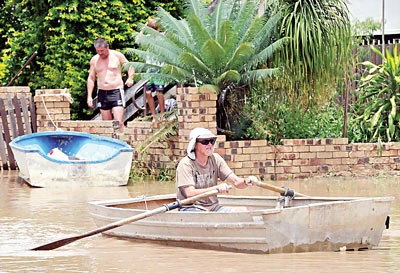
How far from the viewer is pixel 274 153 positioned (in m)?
16.7

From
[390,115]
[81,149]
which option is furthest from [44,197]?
[390,115]

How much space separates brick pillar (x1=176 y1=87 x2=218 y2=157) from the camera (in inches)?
641

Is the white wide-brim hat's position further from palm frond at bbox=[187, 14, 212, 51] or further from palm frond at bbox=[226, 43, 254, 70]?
palm frond at bbox=[187, 14, 212, 51]

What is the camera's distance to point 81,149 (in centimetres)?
1750

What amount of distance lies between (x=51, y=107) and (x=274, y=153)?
4619mm

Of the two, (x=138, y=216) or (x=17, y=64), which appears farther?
(x=17, y=64)

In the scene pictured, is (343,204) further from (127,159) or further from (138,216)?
(127,159)

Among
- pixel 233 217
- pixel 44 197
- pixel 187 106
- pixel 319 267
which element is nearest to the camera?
pixel 319 267

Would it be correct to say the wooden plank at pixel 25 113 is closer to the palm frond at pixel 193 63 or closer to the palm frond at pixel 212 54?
the palm frond at pixel 193 63

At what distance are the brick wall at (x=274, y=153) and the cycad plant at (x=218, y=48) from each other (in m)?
0.50

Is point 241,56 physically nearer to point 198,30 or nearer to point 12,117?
point 198,30

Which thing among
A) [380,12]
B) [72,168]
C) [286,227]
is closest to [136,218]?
[286,227]

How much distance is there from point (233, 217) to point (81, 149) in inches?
311

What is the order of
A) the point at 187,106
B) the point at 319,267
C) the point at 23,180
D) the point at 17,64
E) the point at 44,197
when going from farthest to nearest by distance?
the point at 17,64 < the point at 23,180 < the point at 187,106 < the point at 44,197 < the point at 319,267
